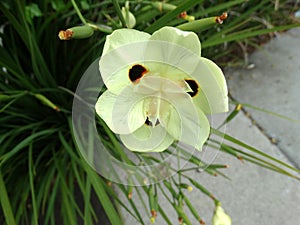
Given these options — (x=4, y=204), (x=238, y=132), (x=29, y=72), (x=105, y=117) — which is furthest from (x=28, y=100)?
(x=238, y=132)

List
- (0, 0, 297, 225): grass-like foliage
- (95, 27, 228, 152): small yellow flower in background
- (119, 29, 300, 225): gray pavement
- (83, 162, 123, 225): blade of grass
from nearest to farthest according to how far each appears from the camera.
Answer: (95, 27, 228, 152): small yellow flower in background → (83, 162, 123, 225): blade of grass → (0, 0, 297, 225): grass-like foliage → (119, 29, 300, 225): gray pavement

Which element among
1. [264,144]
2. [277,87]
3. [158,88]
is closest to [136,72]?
[158,88]

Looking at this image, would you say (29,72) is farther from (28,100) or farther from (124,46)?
(124,46)

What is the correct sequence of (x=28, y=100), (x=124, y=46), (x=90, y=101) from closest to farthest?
1. (x=124, y=46)
2. (x=90, y=101)
3. (x=28, y=100)

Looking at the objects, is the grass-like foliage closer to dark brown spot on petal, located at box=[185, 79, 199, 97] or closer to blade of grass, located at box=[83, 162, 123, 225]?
blade of grass, located at box=[83, 162, 123, 225]

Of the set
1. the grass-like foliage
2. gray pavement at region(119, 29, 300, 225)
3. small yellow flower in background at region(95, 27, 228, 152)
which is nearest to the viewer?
small yellow flower in background at region(95, 27, 228, 152)

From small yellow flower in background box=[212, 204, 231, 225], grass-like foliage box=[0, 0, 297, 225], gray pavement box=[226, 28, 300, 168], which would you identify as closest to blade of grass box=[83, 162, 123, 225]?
grass-like foliage box=[0, 0, 297, 225]
